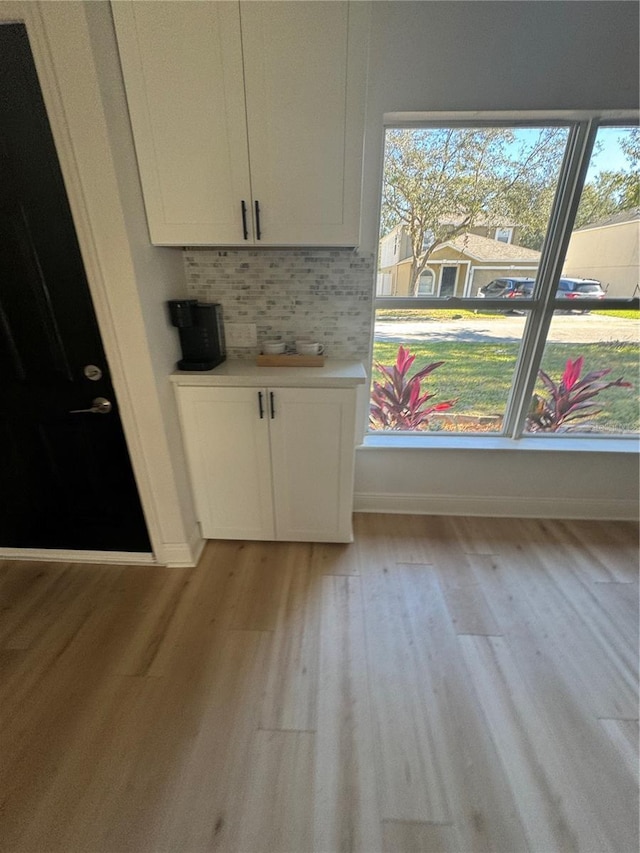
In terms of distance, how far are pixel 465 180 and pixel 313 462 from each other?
152 cm

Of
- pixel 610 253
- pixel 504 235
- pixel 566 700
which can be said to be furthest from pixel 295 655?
pixel 610 253

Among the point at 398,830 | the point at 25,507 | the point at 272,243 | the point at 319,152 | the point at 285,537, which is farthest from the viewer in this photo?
the point at 285,537

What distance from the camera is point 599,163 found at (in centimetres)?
157

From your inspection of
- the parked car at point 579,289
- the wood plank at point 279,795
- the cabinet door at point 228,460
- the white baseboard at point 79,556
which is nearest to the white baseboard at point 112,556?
the white baseboard at point 79,556

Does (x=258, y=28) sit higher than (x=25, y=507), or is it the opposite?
(x=258, y=28)

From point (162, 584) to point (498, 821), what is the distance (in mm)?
1480

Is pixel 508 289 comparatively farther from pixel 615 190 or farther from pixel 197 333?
pixel 197 333

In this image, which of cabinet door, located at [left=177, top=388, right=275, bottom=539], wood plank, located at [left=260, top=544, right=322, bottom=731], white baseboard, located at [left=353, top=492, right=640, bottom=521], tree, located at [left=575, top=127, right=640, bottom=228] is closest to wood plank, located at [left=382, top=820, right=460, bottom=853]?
wood plank, located at [left=260, top=544, right=322, bottom=731]

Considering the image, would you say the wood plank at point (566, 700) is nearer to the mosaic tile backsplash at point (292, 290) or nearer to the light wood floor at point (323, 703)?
the light wood floor at point (323, 703)

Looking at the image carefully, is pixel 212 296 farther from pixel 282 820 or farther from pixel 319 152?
pixel 282 820

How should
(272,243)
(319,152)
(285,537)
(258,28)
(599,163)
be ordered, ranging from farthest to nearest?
(285,537) → (599,163) → (272,243) → (319,152) → (258,28)

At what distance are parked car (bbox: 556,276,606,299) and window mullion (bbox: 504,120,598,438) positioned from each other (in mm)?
50

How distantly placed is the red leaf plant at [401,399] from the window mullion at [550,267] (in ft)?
1.27

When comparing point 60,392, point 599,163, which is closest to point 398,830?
point 60,392
